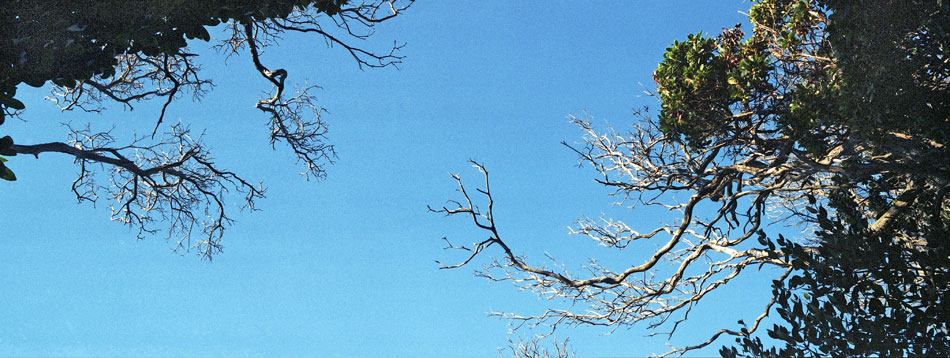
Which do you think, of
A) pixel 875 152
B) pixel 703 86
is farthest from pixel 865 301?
pixel 703 86

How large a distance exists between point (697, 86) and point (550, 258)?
3987 mm

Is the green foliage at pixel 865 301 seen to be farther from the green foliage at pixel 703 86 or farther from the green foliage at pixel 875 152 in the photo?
the green foliage at pixel 703 86

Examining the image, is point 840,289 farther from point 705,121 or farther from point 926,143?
point 705,121

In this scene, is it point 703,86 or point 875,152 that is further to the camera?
point 703,86

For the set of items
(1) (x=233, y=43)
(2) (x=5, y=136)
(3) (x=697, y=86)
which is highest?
(1) (x=233, y=43)

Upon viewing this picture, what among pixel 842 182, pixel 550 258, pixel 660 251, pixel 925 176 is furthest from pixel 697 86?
pixel 550 258

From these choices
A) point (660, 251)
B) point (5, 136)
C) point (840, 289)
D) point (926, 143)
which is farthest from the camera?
point (660, 251)

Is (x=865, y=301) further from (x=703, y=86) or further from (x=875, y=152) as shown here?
(x=703, y=86)

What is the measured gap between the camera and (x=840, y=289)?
657cm

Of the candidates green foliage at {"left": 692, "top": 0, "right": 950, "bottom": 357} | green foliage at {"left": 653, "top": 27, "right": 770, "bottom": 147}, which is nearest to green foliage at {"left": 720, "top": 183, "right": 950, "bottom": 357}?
green foliage at {"left": 692, "top": 0, "right": 950, "bottom": 357}

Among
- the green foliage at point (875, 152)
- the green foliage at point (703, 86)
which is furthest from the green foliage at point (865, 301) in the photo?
the green foliage at point (703, 86)

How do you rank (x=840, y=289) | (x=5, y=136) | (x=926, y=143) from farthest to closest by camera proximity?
(x=926, y=143) → (x=840, y=289) → (x=5, y=136)

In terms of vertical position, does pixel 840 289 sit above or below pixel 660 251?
below

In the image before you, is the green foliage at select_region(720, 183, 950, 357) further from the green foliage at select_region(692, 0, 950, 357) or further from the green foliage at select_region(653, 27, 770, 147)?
the green foliage at select_region(653, 27, 770, 147)
